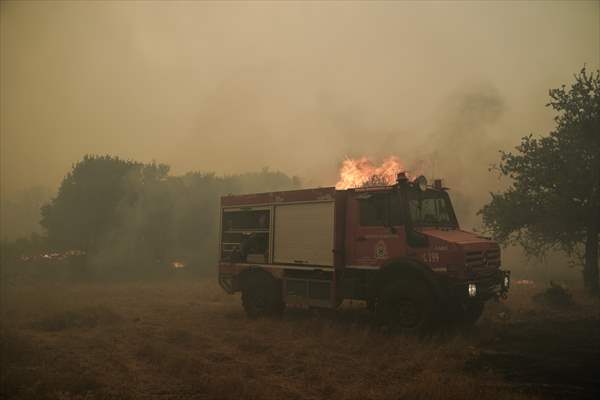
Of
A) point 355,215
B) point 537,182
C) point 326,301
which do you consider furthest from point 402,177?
point 537,182

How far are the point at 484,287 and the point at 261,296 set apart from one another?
21.0 feet

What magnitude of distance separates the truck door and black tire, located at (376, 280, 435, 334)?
2.63ft

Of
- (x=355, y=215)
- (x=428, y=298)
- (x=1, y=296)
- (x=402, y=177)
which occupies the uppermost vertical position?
(x=402, y=177)

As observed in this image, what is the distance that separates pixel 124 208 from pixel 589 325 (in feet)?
102

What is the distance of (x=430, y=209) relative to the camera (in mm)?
11812

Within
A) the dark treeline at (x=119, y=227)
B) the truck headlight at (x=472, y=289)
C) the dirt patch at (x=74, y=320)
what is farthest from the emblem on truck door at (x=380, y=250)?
the dark treeline at (x=119, y=227)

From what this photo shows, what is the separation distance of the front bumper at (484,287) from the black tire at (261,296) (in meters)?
5.38

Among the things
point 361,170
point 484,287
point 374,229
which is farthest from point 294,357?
point 361,170

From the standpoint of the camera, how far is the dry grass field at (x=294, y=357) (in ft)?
23.5

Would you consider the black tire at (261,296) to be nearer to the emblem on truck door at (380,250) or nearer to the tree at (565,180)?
the emblem on truck door at (380,250)

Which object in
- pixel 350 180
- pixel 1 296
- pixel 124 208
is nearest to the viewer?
pixel 350 180

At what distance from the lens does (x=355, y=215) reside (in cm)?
1206

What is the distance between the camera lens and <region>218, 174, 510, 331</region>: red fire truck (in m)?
10.4

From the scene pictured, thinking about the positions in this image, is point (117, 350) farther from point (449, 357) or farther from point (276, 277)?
point (449, 357)
